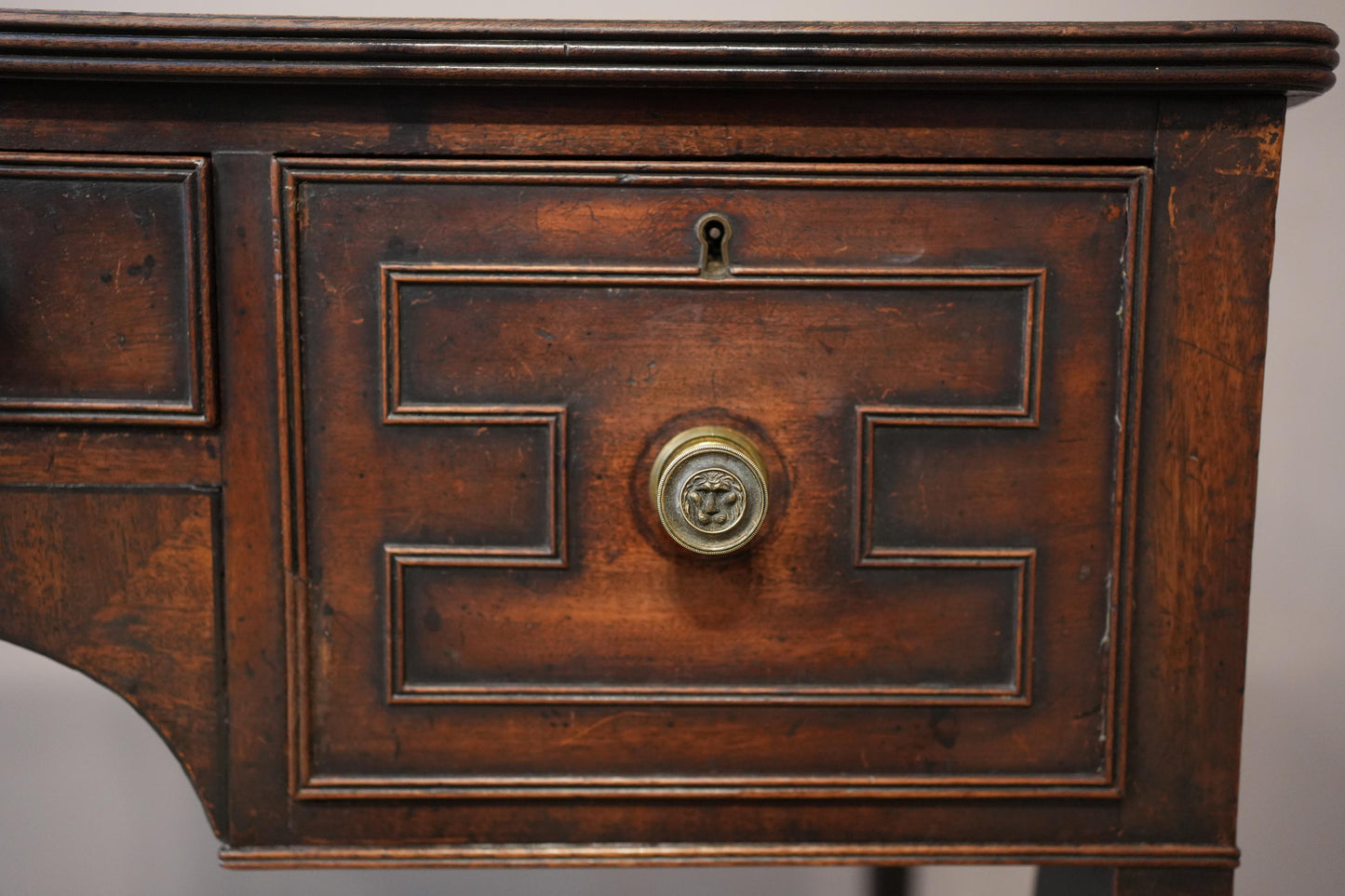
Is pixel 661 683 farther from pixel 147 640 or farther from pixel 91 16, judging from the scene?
pixel 91 16

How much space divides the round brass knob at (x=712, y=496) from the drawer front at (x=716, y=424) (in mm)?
43

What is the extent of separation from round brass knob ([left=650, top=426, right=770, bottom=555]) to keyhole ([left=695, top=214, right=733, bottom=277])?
0.15 meters

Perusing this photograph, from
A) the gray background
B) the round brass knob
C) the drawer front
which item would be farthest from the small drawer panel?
the gray background

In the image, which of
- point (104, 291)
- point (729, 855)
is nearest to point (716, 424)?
point (729, 855)

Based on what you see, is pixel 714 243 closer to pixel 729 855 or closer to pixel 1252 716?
pixel 729 855

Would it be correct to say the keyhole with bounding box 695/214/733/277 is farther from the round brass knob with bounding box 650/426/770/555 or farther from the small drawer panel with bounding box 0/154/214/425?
the small drawer panel with bounding box 0/154/214/425

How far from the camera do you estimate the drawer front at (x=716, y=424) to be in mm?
890

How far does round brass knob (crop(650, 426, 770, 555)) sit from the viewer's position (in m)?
0.86

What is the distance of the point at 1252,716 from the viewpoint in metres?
1.64

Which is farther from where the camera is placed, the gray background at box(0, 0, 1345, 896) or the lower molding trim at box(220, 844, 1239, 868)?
the gray background at box(0, 0, 1345, 896)

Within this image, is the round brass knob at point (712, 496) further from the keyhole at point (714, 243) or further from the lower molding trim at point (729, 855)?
the lower molding trim at point (729, 855)

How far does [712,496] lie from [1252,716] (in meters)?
1.24

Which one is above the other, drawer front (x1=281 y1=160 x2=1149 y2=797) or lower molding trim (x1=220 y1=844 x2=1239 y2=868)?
drawer front (x1=281 y1=160 x2=1149 y2=797)

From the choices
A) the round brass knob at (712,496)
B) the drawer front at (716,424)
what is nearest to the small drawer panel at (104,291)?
the drawer front at (716,424)
